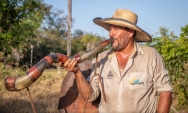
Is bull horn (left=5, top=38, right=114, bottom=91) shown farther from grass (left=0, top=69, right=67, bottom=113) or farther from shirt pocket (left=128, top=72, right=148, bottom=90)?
grass (left=0, top=69, right=67, bottom=113)

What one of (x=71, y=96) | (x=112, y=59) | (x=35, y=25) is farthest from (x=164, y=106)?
(x=35, y=25)

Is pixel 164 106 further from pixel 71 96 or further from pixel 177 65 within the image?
pixel 177 65

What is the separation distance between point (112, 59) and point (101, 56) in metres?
0.21

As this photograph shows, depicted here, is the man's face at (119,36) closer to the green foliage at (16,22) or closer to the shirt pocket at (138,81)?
the shirt pocket at (138,81)

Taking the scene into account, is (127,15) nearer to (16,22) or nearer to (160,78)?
(160,78)

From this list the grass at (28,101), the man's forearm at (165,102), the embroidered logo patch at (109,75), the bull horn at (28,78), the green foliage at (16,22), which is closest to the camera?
the bull horn at (28,78)

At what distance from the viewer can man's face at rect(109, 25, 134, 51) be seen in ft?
8.49

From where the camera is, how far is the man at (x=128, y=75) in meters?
2.34

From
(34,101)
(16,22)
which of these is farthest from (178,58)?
(16,22)

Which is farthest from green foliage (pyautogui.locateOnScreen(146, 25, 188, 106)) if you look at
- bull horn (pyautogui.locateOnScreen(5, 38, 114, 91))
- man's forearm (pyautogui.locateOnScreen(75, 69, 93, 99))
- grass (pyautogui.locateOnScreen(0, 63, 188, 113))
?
bull horn (pyautogui.locateOnScreen(5, 38, 114, 91))

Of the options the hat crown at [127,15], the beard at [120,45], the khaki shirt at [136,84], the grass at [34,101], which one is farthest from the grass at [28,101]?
the hat crown at [127,15]

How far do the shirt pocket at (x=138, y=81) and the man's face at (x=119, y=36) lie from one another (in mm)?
445

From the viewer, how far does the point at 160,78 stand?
2332mm

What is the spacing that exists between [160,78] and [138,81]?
0.27 metres
